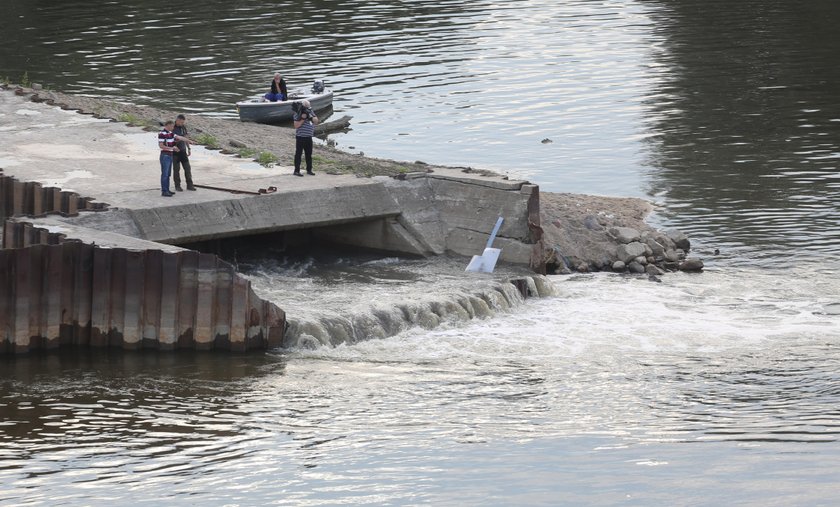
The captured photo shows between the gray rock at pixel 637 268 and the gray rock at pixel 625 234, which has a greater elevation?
the gray rock at pixel 625 234

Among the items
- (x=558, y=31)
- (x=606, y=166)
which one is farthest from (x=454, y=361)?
(x=558, y=31)

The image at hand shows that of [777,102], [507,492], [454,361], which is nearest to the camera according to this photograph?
[507,492]

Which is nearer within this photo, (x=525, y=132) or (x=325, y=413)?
(x=325, y=413)

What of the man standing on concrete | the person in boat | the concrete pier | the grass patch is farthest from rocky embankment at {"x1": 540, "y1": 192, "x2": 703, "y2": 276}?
the person in boat

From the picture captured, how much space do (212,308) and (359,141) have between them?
73.0ft

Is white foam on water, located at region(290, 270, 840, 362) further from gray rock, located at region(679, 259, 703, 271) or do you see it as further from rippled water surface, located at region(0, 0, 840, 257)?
rippled water surface, located at region(0, 0, 840, 257)

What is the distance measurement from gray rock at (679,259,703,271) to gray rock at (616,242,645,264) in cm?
111

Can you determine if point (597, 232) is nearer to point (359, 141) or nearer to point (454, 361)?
point (454, 361)

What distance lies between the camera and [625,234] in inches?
1363

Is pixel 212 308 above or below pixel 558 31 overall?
below

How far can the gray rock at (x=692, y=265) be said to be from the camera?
1305 inches

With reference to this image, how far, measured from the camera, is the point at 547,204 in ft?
120

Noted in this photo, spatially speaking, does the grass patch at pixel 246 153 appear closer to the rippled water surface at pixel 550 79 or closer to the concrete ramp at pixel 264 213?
the concrete ramp at pixel 264 213

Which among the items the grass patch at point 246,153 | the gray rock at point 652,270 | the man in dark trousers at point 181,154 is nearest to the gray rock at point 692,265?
the gray rock at point 652,270
